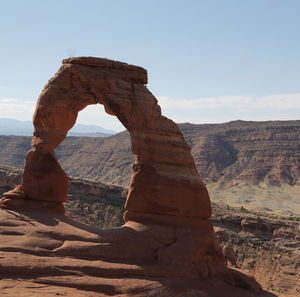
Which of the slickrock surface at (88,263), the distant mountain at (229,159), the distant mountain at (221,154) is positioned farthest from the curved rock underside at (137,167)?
the distant mountain at (221,154)

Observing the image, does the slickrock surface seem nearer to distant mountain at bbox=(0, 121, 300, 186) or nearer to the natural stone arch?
the natural stone arch

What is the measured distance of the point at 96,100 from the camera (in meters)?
17.4

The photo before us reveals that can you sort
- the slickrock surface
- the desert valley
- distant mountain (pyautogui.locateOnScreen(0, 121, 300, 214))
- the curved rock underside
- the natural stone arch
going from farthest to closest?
1. distant mountain (pyautogui.locateOnScreen(0, 121, 300, 214))
2. the desert valley
3. the natural stone arch
4. the curved rock underside
5. the slickrock surface

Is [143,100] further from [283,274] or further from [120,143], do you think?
[120,143]

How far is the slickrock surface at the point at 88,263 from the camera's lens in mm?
12828

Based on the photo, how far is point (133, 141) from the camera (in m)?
17.2

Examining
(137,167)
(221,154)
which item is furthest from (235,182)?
(137,167)

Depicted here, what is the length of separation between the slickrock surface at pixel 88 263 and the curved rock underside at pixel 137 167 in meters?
0.42

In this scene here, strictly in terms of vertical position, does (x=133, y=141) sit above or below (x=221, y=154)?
above

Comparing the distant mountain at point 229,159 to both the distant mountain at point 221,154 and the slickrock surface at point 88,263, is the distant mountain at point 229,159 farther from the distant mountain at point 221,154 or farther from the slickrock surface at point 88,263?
the slickrock surface at point 88,263

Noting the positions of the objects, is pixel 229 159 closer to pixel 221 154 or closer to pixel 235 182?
pixel 221 154

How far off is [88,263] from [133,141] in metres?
5.63

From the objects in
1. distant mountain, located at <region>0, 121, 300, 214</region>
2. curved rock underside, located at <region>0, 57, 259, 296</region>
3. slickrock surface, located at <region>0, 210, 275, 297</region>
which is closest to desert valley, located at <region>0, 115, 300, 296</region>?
distant mountain, located at <region>0, 121, 300, 214</region>

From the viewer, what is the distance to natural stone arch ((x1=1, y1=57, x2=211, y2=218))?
1662cm
